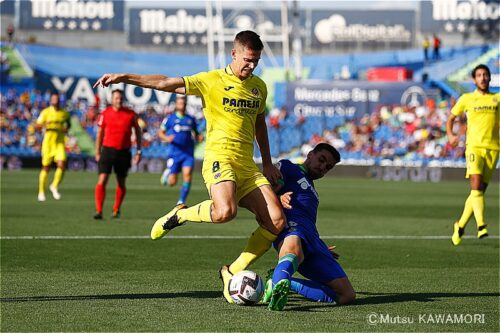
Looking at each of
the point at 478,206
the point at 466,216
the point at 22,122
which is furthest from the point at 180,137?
the point at 22,122

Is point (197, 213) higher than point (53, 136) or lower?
lower

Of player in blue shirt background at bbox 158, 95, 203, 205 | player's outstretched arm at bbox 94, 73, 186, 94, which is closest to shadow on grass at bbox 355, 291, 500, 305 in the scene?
player's outstretched arm at bbox 94, 73, 186, 94

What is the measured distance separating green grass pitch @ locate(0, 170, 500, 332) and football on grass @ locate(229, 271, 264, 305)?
10 centimetres

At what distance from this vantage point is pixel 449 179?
135ft

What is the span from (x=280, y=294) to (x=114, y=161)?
1110cm

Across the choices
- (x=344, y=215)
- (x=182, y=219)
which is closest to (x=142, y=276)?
(x=182, y=219)

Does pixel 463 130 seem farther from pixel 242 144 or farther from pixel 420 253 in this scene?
pixel 242 144

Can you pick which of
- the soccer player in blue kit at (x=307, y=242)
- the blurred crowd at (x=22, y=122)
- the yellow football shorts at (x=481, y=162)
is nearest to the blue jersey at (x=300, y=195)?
the soccer player in blue kit at (x=307, y=242)

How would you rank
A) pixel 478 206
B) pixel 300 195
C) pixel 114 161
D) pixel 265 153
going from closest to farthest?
pixel 300 195 → pixel 265 153 → pixel 478 206 → pixel 114 161

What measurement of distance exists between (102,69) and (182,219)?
59040mm

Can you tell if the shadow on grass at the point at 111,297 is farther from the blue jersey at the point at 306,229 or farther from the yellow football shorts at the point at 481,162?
the yellow football shorts at the point at 481,162

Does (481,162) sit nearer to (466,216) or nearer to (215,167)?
(466,216)

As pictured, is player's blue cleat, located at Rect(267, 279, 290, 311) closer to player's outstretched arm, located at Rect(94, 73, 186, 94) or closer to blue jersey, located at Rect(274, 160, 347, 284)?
blue jersey, located at Rect(274, 160, 347, 284)

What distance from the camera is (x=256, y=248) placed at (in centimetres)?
930
